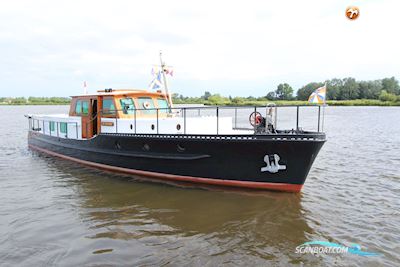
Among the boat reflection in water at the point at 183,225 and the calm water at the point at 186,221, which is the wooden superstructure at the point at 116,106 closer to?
the calm water at the point at 186,221

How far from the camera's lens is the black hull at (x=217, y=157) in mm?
7763

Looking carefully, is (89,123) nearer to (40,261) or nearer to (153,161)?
(153,161)

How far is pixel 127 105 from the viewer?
35.6 ft

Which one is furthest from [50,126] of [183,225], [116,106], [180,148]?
[183,225]

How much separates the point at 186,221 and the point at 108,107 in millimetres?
5782

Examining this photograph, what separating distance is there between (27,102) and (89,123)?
319 ft

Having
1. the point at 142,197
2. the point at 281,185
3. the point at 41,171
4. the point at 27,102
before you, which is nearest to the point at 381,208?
the point at 281,185

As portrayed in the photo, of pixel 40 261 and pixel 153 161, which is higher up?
pixel 153 161

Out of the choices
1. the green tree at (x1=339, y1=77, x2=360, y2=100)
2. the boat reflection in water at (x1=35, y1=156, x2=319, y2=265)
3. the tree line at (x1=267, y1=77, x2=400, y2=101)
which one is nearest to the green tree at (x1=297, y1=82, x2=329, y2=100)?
the tree line at (x1=267, y1=77, x2=400, y2=101)

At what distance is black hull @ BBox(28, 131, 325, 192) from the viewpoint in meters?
7.76

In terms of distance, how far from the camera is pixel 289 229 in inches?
249

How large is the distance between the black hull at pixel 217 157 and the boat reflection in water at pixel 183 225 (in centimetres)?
38

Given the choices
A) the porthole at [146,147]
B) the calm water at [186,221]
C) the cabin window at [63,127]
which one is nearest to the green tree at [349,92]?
the calm water at [186,221]

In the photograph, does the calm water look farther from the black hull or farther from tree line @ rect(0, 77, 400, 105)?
tree line @ rect(0, 77, 400, 105)
